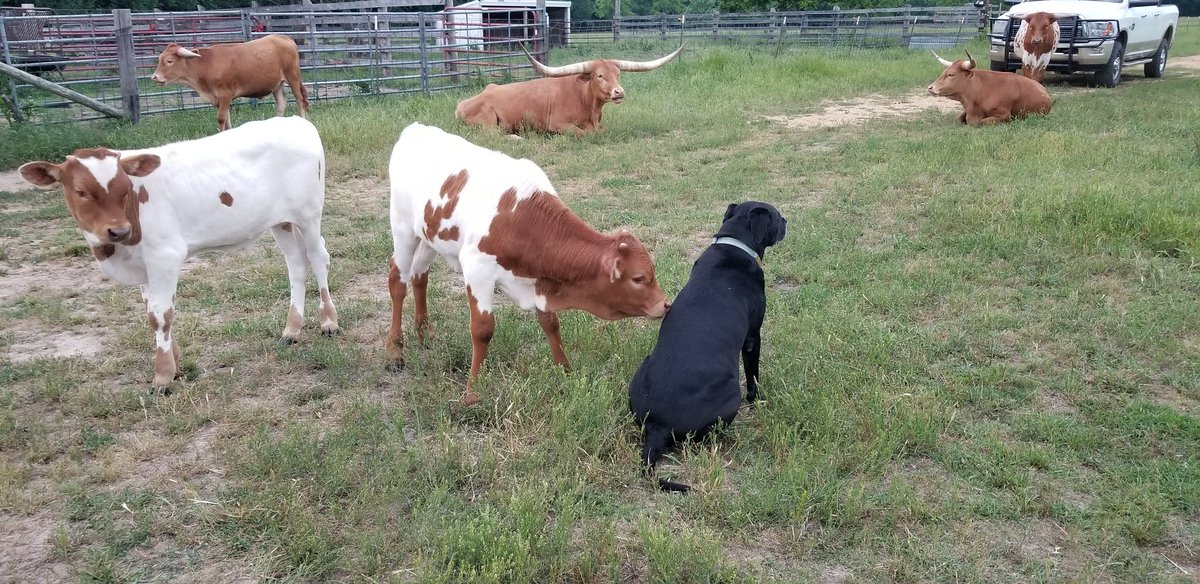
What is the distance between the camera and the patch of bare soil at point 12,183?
8203mm

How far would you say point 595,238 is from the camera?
12.6 feet

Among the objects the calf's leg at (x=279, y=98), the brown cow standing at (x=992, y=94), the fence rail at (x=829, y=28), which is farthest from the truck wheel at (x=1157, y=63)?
the calf's leg at (x=279, y=98)

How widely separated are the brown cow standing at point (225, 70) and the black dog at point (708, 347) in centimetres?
901

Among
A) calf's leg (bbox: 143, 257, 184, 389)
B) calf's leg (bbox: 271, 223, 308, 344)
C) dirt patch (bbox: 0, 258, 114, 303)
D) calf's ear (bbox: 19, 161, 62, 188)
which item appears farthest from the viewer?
dirt patch (bbox: 0, 258, 114, 303)

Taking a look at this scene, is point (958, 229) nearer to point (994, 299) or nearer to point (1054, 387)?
point (994, 299)

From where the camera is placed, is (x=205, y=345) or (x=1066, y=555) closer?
(x=1066, y=555)

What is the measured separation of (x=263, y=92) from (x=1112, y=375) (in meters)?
11.2

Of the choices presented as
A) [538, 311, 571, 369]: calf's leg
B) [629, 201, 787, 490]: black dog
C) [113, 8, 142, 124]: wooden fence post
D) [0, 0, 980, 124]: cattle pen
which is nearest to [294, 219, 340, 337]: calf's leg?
[538, 311, 571, 369]: calf's leg

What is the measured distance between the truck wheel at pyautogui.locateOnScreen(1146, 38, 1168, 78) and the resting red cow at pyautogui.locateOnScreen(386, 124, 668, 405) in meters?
16.5

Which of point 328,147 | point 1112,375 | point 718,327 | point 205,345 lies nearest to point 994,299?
point 1112,375

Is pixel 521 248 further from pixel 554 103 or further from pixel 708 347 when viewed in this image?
pixel 554 103

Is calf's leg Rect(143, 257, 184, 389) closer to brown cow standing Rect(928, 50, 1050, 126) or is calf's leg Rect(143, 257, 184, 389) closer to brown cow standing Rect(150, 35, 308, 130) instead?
brown cow standing Rect(150, 35, 308, 130)

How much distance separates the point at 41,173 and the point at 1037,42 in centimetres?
1327

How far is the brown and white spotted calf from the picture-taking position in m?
3.85
